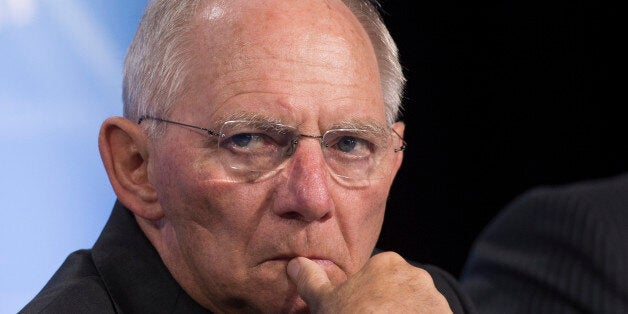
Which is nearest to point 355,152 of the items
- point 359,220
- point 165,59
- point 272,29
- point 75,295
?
point 359,220

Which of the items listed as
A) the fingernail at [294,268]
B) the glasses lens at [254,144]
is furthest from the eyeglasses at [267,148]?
the fingernail at [294,268]

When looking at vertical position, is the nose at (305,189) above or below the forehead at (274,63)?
below

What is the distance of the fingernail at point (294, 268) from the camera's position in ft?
7.02

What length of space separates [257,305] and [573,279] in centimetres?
82

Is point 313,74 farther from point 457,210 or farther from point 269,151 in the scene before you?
point 457,210

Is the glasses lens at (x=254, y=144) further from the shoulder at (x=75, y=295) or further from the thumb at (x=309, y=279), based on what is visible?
the shoulder at (x=75, y=295)

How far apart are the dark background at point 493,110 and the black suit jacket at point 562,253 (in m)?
1.65

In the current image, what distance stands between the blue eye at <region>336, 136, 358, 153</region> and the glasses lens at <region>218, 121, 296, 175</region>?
16cm

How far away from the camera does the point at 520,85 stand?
4.36m

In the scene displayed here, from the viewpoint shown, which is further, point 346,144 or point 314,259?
point 346,144

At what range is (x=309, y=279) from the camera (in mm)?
2074

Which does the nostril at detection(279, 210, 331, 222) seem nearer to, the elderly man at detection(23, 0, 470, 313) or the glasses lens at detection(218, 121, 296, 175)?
the elderly man at detection(23, 0, 470, 313)

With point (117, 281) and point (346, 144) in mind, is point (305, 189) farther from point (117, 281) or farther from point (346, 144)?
point (117, 281)

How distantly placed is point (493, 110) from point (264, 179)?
2.42 m
